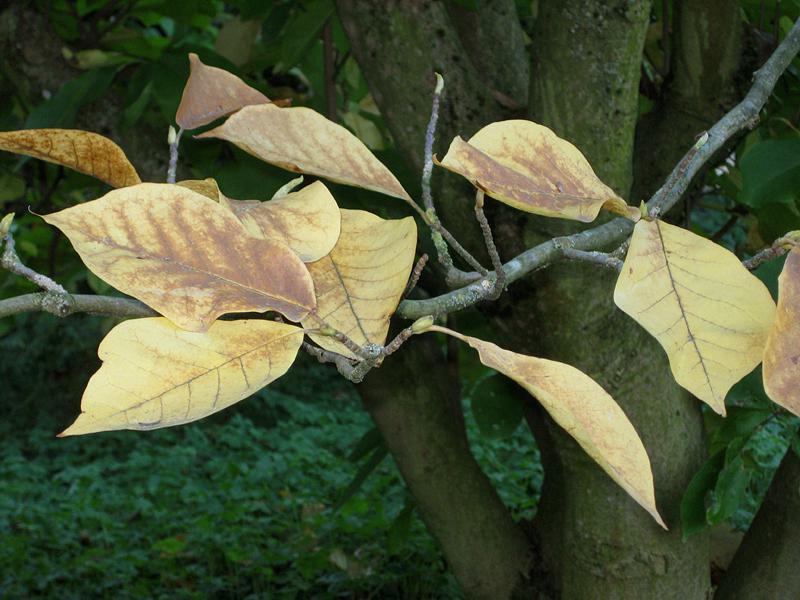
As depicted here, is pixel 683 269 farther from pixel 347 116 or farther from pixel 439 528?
pixel 347 116

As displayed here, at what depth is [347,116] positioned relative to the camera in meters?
1.49

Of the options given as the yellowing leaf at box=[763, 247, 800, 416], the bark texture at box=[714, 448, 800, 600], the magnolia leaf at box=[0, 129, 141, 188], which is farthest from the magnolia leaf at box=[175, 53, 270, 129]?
the bark texture at box=[714, 448, 800, 600]

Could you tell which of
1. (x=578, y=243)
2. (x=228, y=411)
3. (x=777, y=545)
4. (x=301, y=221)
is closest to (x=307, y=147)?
(x=301, y=221)

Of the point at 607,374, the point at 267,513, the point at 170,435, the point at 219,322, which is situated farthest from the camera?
the point at 170,435

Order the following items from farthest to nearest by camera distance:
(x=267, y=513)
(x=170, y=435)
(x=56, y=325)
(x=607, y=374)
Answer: (x=56, y=325) < (x=170, y=435) < (x=267, y=513) < (x=607, y=374)

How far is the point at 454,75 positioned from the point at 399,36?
8 centimetres

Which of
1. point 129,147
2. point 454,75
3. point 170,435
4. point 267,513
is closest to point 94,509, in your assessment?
point 267,513

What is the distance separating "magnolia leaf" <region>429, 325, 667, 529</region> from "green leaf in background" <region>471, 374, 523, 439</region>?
0.98 metres

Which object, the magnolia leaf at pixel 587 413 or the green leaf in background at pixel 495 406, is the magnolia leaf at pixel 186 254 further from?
the green leaf in background at pixel 495 406

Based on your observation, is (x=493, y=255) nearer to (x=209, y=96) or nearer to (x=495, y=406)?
(x=209, y=96)

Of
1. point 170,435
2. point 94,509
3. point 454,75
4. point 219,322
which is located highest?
point 219,322

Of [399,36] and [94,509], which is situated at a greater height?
[399,36]

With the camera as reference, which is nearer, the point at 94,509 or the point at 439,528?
the point at 439,528

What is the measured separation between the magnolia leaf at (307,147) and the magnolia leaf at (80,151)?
0.21 ft
